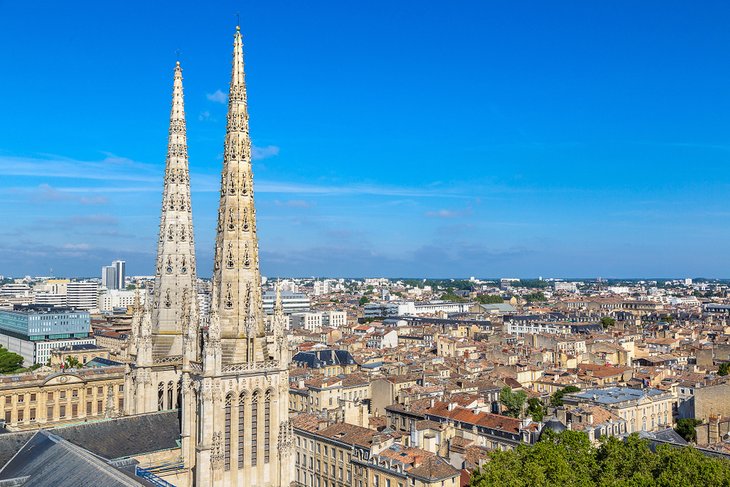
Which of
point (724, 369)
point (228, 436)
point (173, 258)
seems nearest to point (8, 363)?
point (173, 258)

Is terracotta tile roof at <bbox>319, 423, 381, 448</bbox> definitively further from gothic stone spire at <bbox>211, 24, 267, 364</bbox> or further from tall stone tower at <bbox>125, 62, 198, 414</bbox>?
gothic stone spire at <bbox>211, 24, 267, 364</bbox>

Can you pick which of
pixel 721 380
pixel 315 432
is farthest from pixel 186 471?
pixel 721 380

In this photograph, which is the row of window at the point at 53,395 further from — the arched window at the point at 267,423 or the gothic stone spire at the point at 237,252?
the gothic stone spire at the point at 237,252

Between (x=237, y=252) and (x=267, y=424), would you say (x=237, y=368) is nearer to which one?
(x=267, y=424)

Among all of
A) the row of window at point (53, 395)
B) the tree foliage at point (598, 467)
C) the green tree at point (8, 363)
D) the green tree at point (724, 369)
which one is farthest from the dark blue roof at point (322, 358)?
the tree foliage at point (598, 467)

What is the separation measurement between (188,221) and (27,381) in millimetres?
46417

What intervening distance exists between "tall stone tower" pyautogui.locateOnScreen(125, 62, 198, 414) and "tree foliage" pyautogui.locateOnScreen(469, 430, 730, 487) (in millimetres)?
21868

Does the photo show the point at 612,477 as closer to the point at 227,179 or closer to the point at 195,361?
the point at 195,361

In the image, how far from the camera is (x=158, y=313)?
49.4 metres

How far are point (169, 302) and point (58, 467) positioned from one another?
1608 centimetres

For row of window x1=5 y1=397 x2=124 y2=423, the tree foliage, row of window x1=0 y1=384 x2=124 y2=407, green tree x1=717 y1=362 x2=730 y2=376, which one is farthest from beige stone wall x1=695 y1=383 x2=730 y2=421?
row of window x1=0 y1=384 x2=124 y2=407

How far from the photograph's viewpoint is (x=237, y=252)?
1608 inches

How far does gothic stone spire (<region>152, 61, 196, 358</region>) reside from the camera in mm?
48906

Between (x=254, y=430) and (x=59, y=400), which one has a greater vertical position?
(x=254, y=430)
